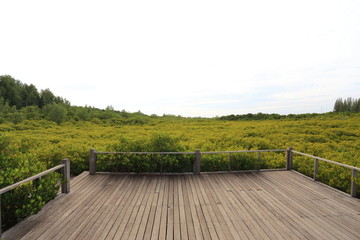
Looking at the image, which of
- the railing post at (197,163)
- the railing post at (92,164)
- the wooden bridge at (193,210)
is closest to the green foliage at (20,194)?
the wooden bridge at (193,210)

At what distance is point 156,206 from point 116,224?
Result: 102 centimetres

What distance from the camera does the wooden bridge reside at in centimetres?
326

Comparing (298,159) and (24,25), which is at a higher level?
(24,25)

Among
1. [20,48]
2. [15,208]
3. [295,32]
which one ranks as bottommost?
[15,208]

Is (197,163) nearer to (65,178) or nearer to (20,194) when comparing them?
(65,178)

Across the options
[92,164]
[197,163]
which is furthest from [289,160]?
[92,164]

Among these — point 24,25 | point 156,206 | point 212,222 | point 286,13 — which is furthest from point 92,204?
point 286,13

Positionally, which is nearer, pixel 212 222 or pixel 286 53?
pixel 212 222

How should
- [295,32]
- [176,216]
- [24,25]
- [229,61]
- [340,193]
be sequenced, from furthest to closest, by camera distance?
[229,61] → [295,32] → [24,25] → [340,193] → [176,216]

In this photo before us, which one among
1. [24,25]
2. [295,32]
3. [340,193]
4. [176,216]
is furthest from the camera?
[295,32]

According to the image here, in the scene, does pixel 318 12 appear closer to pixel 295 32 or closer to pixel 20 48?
pixel 295 32

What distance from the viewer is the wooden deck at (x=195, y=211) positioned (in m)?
3.26

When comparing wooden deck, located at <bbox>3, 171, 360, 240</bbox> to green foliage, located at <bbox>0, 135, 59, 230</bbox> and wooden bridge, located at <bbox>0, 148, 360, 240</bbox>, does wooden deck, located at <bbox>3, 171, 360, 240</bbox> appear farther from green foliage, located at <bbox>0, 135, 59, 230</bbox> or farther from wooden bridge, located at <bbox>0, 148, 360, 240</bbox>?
green foliage, located at <bbox>0, 135, 59, 230</bbox>

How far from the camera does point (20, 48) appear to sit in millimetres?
11031
